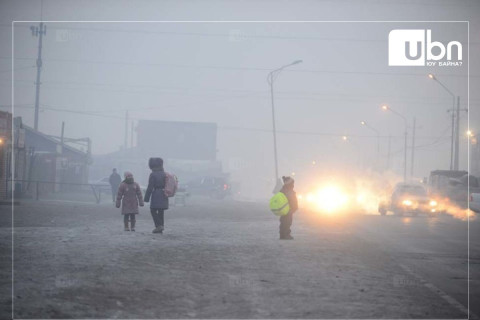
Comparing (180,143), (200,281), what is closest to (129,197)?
(200,281)

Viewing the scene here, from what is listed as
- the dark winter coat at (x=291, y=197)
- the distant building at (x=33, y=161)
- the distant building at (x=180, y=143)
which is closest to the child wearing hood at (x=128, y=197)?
the dark winter coat at (x=291, y=197)

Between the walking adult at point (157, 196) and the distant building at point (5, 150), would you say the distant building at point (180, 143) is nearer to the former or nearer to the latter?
the distant building at point (5, 150)

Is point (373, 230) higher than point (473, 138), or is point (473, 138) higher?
point (473, 138)

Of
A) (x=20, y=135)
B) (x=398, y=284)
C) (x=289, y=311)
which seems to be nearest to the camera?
(x=289, y=311)

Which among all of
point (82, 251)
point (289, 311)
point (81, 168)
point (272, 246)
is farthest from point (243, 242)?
point (81, 168)

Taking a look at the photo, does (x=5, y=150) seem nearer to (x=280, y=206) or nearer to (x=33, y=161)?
(x=33, y=161)

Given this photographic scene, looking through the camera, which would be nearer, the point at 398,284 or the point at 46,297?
the point at 46,297

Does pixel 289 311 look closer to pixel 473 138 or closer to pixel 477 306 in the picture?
→ pixel 477 306

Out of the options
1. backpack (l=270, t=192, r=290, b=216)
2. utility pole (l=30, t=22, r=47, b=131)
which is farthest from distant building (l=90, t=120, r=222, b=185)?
backpack (l=270, t=192, r=290, b=216)

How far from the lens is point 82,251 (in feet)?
34.6

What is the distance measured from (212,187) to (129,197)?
1758 inches

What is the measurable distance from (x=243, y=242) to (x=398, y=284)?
5.03 meters

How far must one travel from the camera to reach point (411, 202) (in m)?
30.8

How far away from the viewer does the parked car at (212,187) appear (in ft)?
192
